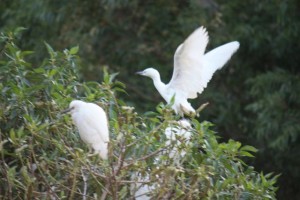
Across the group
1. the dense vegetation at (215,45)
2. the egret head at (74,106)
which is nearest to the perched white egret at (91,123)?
the egret head at (74,106)

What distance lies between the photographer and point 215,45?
1148 centimetres

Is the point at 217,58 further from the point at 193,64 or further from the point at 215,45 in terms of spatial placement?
the point at 215,45

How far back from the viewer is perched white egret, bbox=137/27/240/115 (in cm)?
720

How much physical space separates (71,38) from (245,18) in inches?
76.2

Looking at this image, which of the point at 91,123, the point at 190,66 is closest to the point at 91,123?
the point at 91,123

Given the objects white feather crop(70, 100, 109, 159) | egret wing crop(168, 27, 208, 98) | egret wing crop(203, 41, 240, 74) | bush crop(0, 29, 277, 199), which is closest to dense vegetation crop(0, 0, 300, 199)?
egret wing crop(203, 41, 240, 74)

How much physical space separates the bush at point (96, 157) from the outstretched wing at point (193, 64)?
179cm

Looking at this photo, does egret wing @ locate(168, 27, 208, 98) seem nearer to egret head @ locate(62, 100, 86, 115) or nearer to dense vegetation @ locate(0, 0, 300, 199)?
egret head @ locate(62, 100, 86, 115)

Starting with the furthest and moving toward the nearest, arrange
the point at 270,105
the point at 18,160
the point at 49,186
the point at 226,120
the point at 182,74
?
the point at 226,120 → the point at 270,105 → the point at 182,74 → the point at 18,160 → the point at 49,186

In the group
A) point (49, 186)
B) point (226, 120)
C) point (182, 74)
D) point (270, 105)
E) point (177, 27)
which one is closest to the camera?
point (49, 186)

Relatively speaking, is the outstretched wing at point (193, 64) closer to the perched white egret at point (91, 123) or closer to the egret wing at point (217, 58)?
the egret wing at point (217, 58)

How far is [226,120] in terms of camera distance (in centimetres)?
1155

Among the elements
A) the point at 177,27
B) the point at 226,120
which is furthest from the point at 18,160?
the point at 177,27

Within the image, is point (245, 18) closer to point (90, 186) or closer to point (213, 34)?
point (213, 34)
